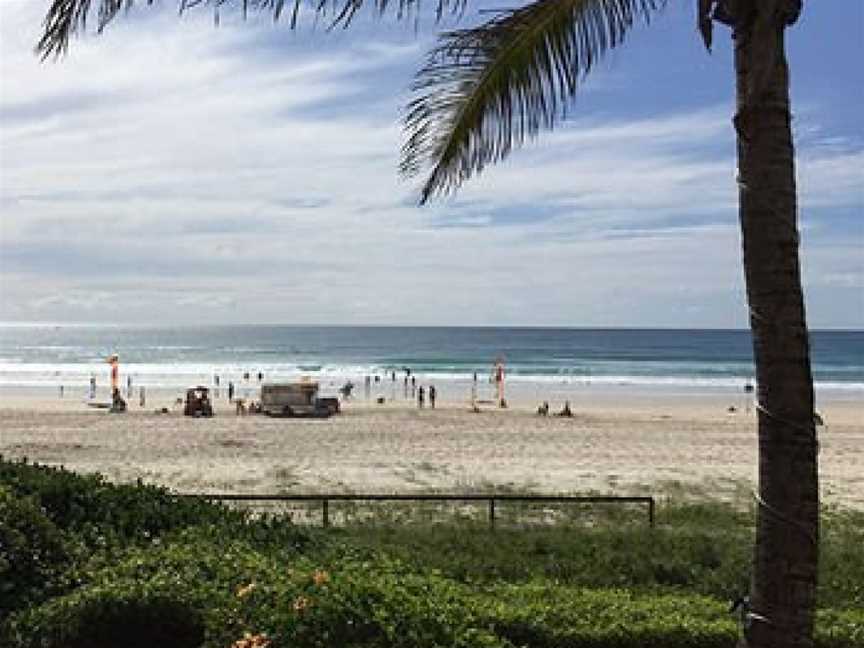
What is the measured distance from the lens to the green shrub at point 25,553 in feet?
21.7

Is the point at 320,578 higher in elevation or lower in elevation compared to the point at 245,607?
higher

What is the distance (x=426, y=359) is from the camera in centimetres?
9844

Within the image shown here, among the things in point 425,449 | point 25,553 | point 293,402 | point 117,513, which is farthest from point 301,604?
point 293,402

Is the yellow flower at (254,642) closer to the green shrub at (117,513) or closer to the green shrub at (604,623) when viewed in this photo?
the green shrub at (604,623)

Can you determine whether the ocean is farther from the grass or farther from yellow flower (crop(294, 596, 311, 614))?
yellow flower (crop(294, 596, 311, 614))

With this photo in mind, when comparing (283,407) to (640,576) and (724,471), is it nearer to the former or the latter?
(724,471)

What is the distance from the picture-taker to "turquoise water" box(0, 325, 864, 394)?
75.7m

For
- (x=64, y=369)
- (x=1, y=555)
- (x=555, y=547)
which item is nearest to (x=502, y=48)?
(x=1, y=555)

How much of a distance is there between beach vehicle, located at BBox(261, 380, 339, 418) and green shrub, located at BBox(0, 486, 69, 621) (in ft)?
118

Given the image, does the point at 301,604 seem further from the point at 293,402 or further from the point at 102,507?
the point at 293,402

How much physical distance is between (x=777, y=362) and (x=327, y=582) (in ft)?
9.90

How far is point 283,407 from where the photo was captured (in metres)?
43.4

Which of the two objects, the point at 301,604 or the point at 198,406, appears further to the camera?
the point at 198,406

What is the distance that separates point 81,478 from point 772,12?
20.6 ft
